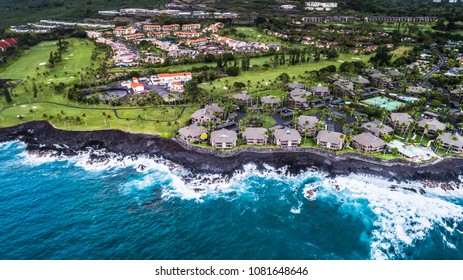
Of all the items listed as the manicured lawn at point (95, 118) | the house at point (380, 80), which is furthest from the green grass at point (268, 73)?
the manicured lawn at point (95, 118)

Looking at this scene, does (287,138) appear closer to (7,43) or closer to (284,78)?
(284,78)

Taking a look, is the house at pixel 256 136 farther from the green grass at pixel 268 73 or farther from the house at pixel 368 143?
the green grass at pixel 268 73

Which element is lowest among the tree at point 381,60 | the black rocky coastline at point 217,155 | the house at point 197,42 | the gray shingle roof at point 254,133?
the black rocky coastline at point 217,155

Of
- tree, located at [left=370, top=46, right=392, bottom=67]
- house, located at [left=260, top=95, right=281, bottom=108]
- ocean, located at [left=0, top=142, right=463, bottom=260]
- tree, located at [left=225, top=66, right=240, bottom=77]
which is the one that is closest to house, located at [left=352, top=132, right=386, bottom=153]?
ocean, located at [left=0, top=142, right=463, bottom=260]

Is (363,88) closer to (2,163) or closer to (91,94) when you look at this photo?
(91,94)

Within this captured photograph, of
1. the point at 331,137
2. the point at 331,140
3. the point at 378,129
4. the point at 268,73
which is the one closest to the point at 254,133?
the point at 331,140

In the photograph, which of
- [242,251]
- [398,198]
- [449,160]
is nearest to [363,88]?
[449,160]
